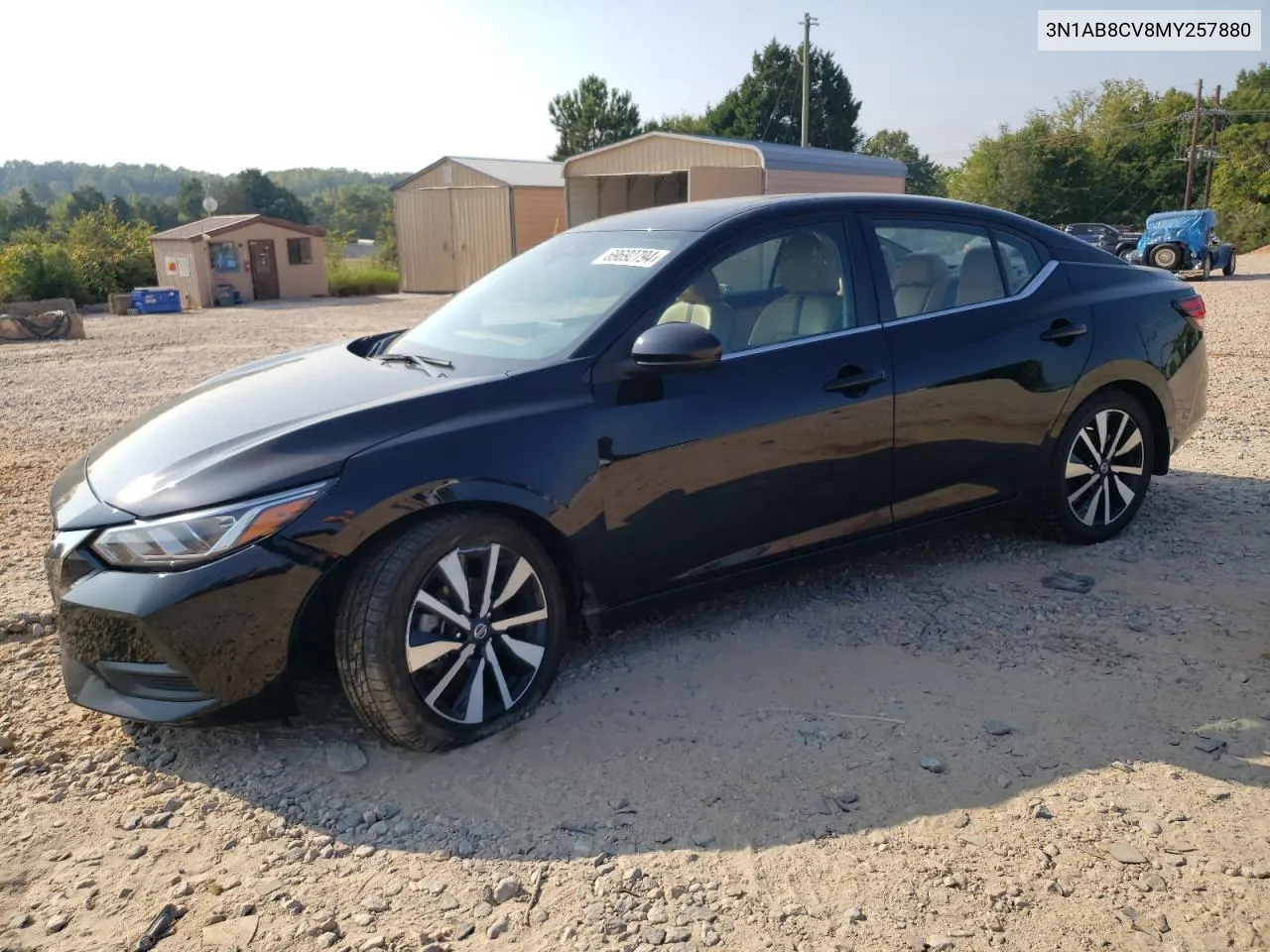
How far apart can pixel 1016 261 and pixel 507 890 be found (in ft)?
11.7

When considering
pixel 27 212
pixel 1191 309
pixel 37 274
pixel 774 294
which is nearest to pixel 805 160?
pixel 1191 309

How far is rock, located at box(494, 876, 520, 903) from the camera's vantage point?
8.54ft

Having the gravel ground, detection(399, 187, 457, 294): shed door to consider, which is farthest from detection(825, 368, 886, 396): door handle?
detection(399, 187, 457, 294): shed door

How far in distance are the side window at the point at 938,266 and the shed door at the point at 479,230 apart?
26.6 meters

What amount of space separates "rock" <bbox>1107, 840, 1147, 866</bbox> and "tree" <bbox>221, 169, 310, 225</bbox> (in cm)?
8255

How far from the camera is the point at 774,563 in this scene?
154 inches

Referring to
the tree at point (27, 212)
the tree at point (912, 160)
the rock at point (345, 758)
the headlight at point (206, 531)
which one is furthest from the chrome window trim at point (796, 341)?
the tree at point (27, 212)

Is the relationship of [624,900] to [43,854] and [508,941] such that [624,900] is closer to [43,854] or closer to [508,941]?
[508,941]

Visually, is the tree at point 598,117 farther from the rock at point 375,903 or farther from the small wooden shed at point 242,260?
the rock at point 375,903

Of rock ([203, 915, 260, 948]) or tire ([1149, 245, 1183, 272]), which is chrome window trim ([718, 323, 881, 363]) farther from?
tire ([1149, 245, 1183, 272])

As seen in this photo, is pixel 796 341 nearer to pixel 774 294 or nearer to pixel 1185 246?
pixel 774 294

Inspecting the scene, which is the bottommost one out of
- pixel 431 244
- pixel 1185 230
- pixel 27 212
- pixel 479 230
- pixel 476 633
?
pixel 476 633

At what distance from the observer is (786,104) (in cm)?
6038

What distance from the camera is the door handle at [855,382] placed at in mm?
3924
